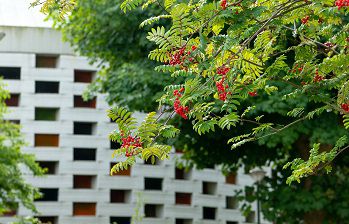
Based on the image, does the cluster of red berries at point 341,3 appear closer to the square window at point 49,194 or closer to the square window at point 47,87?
the square window at point 49,194

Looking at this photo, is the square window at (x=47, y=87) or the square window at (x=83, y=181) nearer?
the square window at (x=83, y=181)

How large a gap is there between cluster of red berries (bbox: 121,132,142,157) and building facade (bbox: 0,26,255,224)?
31.2 metres

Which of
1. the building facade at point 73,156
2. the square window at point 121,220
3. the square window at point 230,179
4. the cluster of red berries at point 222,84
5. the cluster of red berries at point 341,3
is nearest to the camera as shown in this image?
the cluster of red berries at point 341,3

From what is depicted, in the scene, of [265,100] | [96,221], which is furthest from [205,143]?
[96,221]

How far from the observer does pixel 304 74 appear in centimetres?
711

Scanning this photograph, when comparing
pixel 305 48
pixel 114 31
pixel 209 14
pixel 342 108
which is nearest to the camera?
pixel 209 14

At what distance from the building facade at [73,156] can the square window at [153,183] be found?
0.04 metres

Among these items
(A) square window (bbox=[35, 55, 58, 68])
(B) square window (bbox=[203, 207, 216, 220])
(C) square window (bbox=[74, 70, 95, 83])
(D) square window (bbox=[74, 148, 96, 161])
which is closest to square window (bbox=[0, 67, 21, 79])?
(A) square window (bbox=[35, 55, 58, 68])

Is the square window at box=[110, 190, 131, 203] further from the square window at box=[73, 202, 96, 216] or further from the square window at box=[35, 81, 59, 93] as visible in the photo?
the square window at box=[35, 81, 59, 93]

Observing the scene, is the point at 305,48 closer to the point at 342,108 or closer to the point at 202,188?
the point at 342,108

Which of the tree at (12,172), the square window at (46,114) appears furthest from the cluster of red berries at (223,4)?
the square window at (46,114)

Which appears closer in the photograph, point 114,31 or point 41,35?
point 114,31

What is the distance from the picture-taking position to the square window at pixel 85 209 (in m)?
38.1

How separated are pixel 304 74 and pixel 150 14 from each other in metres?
14.0
